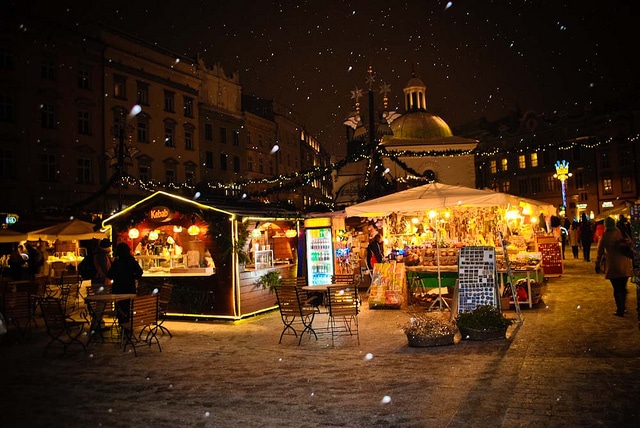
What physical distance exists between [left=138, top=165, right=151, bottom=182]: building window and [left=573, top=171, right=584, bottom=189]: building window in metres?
42.9

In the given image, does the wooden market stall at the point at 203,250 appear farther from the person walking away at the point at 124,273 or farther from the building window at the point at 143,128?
the building window at the point at 143,128

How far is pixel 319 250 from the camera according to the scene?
46.4 feet

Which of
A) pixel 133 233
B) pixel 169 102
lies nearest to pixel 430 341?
pixel 133 233

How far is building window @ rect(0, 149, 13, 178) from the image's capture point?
1056 inches

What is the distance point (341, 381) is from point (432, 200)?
6138 mm

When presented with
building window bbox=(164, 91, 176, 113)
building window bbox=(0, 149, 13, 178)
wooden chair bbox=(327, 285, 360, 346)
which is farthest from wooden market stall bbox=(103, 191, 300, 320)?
building window bbox=(164, 91, 176, 113)

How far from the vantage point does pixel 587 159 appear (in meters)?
54.4

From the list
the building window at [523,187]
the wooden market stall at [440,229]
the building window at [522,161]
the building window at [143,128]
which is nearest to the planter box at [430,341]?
the wooden market stall at [440,229]

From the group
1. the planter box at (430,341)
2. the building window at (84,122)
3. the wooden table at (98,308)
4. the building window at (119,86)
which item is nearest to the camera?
the planter box at (430,341)

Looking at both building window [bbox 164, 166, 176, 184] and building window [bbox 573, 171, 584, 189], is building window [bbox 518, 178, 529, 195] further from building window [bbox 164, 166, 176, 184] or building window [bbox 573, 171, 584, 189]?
building window [bbox 164, 166, 176, 184]

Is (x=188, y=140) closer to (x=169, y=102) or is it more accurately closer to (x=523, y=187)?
(x=169, y=102)

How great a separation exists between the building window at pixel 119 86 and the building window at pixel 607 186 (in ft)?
148

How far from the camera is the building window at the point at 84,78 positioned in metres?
30.5

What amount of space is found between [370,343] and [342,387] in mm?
2638
